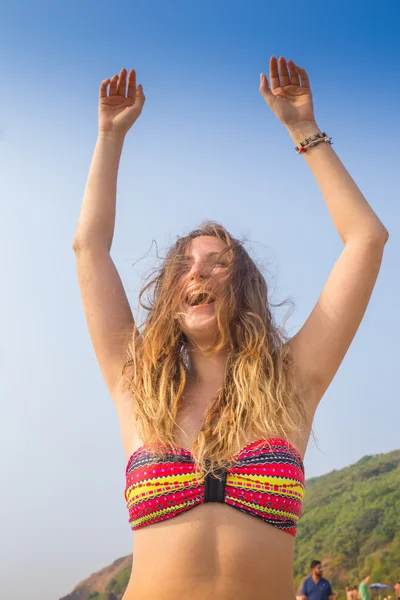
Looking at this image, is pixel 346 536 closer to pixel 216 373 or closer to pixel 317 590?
pixel 317 590

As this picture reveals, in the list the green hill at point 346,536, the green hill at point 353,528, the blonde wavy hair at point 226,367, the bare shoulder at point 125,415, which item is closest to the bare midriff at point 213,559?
the blonde wavy hair at point 226,367

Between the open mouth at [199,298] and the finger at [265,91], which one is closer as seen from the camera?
the open mouth at [199,298]

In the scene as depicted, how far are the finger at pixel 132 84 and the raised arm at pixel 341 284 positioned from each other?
98cm

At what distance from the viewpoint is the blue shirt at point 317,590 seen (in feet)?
32.1

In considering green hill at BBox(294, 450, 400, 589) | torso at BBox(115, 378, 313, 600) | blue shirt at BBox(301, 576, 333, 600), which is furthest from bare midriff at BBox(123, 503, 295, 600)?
green hill at BBox(294, 450, 400, 589)

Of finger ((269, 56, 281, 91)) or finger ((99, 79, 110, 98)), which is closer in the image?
finger ((269, 56, 281, 91))

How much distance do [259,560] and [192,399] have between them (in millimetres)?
665

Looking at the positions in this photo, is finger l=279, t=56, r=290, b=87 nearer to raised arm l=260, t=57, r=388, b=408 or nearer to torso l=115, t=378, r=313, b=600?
raised arm l=260, t=57, r=388, b=408

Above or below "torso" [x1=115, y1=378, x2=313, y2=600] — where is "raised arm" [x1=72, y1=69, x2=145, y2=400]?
above

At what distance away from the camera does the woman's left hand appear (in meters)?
3.12

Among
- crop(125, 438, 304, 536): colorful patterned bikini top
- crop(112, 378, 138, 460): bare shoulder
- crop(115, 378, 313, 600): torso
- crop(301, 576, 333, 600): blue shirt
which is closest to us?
crop(115, 378, 313, 600): torso

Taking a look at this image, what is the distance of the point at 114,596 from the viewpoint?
1583cm

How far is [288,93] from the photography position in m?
3.18

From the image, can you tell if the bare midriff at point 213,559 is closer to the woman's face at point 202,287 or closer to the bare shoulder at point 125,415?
the bare shoulder at point 125,415
